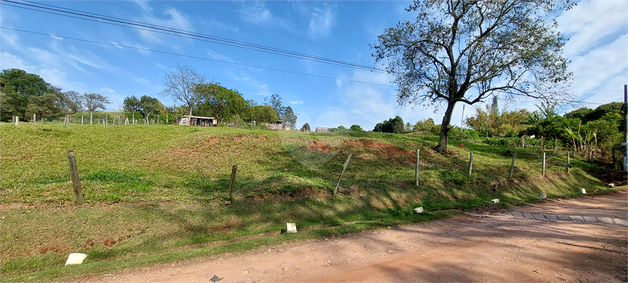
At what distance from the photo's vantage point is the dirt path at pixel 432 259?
322 cm

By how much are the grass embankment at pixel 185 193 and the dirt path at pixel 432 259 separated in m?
0.53

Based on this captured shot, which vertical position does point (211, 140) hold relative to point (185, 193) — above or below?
above

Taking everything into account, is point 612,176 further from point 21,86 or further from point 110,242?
point 21,86

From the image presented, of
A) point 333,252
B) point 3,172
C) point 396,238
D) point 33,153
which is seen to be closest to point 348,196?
point 396,238

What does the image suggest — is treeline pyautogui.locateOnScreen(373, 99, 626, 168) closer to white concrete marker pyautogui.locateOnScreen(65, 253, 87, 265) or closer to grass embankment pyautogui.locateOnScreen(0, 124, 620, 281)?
grass embankment pyautogui.locateOnScreen(0, 124, 620, 281)

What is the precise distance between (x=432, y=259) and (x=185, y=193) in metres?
6.11

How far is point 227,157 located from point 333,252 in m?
9.00

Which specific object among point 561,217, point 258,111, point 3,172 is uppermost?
point 258,111

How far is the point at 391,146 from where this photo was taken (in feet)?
54.7

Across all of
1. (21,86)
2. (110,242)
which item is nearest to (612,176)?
(110,242)

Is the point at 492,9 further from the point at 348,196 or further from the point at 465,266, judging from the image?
the point at 465,266

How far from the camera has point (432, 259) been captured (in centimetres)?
373

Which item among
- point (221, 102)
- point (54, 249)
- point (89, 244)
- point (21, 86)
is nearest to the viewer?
point (54, 249)

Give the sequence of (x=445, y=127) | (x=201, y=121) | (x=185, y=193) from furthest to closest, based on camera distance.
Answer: (x=201, y=121), (x=445, y=127), (x=185, y=193)
